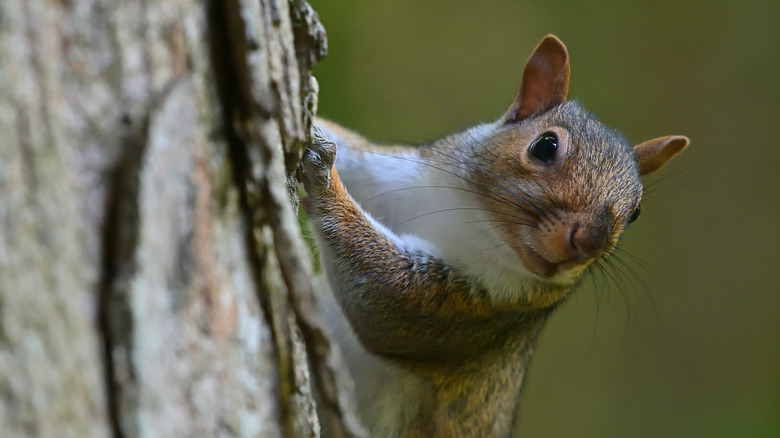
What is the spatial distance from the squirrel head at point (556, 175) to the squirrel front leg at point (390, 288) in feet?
0.65

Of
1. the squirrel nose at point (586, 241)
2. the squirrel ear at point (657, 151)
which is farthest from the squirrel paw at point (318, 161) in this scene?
the squirrel ear at point (657, 151)

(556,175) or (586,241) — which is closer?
(586,241)

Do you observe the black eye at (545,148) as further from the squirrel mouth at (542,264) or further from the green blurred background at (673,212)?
the green blurred background at (673,212)

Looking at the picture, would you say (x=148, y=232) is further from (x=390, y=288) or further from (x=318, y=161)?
(x=390, y=288)

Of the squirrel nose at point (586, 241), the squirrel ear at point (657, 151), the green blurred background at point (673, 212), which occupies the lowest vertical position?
the green blurred background at point (673, 212)

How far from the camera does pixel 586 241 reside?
1.42 metres

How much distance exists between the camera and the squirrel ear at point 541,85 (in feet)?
6.13

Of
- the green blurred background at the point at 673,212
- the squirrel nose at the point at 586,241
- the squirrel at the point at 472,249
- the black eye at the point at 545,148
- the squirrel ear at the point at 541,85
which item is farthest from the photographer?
the green blurred background at the point at 673,212

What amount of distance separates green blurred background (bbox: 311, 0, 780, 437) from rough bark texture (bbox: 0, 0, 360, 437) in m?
3.16

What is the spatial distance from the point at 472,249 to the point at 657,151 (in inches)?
23.4

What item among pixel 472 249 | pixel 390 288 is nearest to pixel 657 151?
pixel 472 249

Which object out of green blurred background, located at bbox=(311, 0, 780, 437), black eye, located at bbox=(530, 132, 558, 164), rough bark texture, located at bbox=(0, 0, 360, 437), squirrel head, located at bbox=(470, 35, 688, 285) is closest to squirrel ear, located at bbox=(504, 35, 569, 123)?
squirrel head, located at bbox=(470, 35, 688, 285)

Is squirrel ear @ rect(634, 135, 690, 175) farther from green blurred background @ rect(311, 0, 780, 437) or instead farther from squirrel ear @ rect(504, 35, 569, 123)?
green blurred background @ rect(311, 0, 780, 437)

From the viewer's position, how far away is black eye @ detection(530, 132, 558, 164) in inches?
66.6
